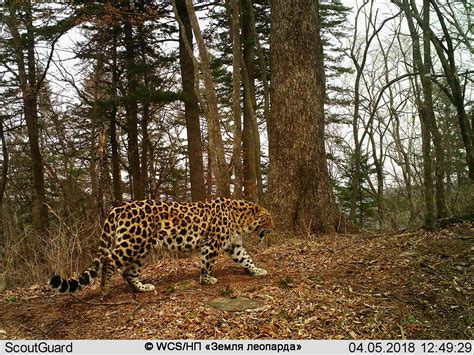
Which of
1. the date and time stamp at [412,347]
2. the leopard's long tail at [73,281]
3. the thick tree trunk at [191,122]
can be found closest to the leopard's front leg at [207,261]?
the leopard's long tail at [73,281]

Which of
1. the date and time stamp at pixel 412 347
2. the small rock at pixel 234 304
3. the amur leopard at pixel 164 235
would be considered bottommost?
the date and time stamp at pixel 412 347

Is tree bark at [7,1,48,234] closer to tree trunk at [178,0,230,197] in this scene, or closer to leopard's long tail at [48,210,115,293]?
tree trunk at [178,0,230,197]

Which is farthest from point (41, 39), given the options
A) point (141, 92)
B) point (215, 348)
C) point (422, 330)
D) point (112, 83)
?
point (422, 330)

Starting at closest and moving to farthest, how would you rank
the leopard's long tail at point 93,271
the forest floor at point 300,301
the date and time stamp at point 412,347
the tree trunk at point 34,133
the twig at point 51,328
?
the date and time stamp at point 412,347, the forest floor at point 300,301, the twig at point 51,328, the leopard's long tail at point 93,271, the tree trunk at point 34,133

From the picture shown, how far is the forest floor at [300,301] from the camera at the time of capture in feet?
17.3

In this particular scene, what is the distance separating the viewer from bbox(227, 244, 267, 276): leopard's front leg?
7.00m

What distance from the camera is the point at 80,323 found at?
574 cm

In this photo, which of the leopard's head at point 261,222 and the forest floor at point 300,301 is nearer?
the forest floor at point 300,301

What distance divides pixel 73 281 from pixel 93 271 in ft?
1.16

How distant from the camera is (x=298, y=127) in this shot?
9.23 m

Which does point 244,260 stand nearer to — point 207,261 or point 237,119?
point 207,261

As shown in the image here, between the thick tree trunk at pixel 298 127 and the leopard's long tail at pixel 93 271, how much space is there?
3695 mm

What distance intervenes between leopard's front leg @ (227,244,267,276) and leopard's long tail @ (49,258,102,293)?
2.05 metres

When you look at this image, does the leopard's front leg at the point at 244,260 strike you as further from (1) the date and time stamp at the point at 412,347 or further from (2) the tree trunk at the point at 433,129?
(2) the tree trunk at the point at 433,129
